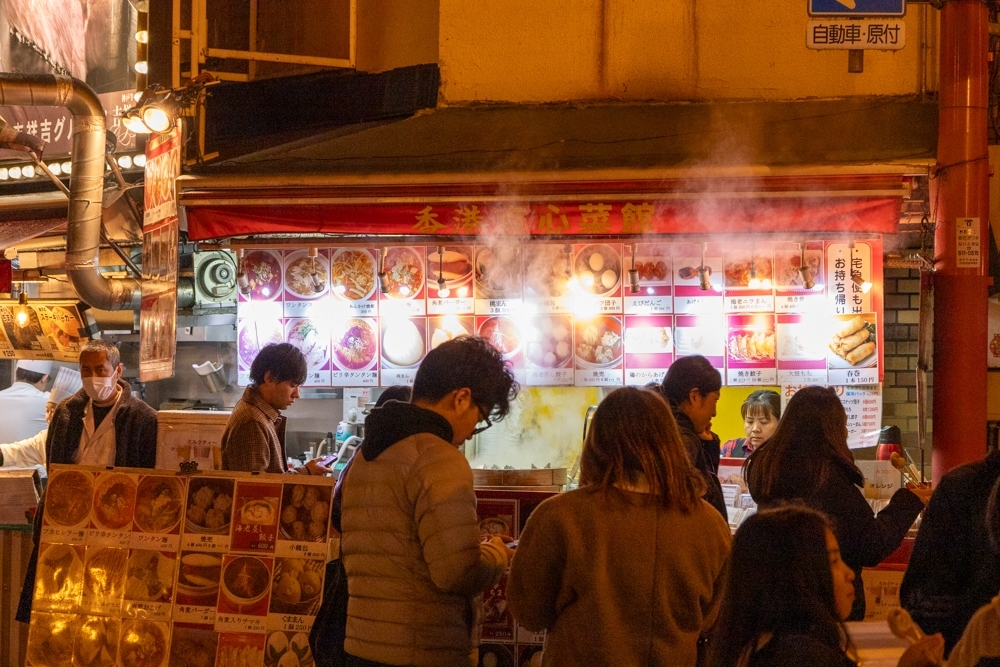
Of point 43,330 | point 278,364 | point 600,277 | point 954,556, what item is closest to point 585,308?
point 600,277

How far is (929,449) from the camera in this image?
28.7ft

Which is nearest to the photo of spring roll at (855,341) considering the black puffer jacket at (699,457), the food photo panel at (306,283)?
the black puffer jacket at (699,457)

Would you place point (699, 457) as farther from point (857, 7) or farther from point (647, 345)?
point (857, 7)

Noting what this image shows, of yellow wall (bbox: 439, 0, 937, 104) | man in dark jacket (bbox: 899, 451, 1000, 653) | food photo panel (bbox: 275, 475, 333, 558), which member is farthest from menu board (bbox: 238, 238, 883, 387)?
man in dark jacket (bbox: 899, 451, 1000, 653)

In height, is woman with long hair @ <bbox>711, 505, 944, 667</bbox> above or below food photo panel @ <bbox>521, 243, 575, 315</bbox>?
below

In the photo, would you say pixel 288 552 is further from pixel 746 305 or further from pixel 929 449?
pixel 929 449

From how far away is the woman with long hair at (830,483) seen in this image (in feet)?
13.6

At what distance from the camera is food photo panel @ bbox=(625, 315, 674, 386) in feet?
23.0

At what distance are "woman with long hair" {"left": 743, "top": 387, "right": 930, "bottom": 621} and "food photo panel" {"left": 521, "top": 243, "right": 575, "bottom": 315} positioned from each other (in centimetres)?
290

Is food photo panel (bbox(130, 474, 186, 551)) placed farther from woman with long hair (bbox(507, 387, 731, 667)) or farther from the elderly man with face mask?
woman with long hair (bbox(507, 387, 731, 667))

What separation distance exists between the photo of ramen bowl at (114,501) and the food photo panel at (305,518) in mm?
975

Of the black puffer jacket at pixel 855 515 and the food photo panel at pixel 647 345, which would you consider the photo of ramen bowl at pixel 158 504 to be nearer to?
the black puffer jacket at pixel 855 515

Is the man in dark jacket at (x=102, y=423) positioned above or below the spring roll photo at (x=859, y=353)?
below

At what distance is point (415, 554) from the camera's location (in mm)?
3326
